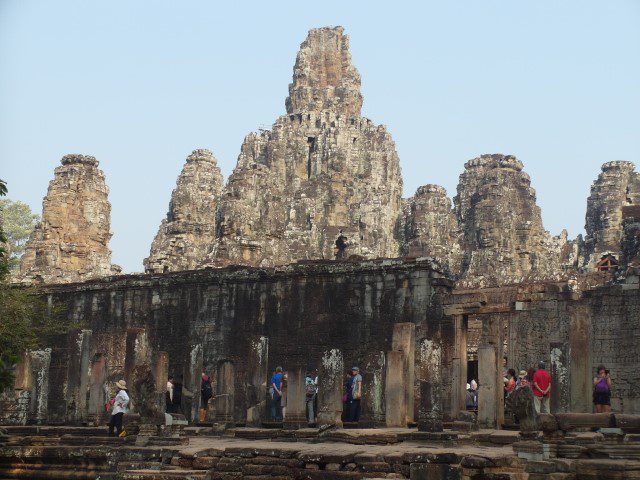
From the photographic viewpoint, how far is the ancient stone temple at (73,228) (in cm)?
3812

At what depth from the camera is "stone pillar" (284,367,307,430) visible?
828 inches

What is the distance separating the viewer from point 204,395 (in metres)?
24.9

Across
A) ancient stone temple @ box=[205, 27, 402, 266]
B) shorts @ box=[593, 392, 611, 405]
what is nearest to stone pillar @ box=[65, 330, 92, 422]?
shorts @ box=[593, 392, 611, 405]

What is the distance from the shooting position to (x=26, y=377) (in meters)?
24.9

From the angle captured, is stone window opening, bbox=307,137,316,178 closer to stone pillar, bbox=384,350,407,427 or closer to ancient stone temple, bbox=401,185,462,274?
ancient stone temple, bbox=401,185,462,274

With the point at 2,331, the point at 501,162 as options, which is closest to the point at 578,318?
the point at 2,331

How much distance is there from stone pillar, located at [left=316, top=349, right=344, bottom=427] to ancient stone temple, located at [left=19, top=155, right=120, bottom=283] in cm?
1829

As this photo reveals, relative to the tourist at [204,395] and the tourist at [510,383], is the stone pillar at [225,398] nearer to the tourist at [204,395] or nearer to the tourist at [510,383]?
the tourist at [204,395]

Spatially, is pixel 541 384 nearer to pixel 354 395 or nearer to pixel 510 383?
pixel 510 383

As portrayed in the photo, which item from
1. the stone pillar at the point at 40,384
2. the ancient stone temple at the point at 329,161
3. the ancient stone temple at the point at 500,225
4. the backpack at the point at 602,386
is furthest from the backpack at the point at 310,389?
the ancient stone temple at the point at 329,161

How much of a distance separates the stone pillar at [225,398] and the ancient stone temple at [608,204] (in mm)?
23413

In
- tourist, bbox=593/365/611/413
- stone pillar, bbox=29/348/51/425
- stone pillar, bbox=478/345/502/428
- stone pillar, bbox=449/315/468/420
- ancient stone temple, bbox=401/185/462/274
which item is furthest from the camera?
ancient stone temple, bbox=401/185/462/274

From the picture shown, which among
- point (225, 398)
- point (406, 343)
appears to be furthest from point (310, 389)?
point (406, 343)

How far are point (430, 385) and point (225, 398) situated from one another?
5.32m
